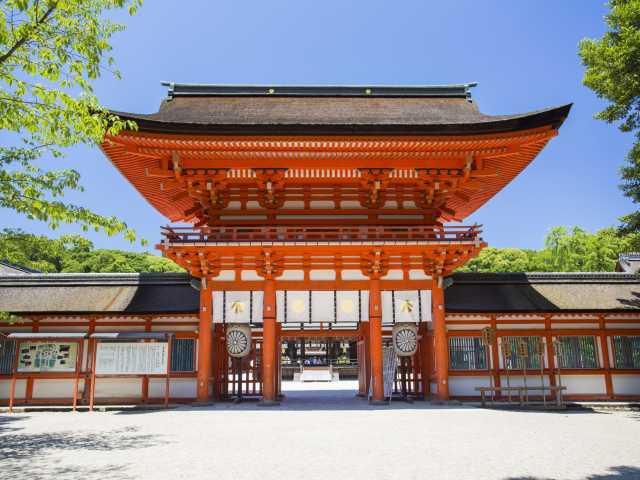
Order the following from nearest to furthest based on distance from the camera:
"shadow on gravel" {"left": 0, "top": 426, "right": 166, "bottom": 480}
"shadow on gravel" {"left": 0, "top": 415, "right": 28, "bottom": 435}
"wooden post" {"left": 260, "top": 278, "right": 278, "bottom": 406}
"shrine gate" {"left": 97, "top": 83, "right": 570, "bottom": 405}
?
"shadow on gravel" {"left": 0, "top": 426, "right": 166, "bottom": 480} → "shadow on gravel" {"left": 0, "top": 415, "right": 28, "bottom": 435} → "shrine gate" {"left": 97, "top": 83, "right": 570, "bottom": 405} → "wooden post" {"left": 260, "top": 278, "right": 278, "bottom": 406}

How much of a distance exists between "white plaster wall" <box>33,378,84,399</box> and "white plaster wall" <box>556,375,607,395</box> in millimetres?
15761

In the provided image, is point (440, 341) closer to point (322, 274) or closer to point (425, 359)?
point (425, 359)

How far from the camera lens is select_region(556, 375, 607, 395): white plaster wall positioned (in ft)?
54.0

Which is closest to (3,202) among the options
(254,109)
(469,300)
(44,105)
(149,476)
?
(44,105)

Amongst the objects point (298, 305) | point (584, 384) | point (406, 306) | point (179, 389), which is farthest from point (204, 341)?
point (584, 384)

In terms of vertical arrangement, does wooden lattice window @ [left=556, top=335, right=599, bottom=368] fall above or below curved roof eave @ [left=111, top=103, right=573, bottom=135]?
below

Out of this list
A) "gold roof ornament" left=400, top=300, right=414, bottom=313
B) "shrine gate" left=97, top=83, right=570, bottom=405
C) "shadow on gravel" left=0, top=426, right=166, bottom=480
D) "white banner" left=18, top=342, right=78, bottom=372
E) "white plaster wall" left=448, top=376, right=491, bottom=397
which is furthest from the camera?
"white plaster wall" left=448, top=376, right=491, bottom=397

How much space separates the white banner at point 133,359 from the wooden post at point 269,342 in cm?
286

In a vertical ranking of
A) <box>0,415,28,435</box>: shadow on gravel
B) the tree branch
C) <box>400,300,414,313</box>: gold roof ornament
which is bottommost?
<box>0,415,28,435</box>: shadow on gravel

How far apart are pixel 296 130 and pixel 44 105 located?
8.09 metres

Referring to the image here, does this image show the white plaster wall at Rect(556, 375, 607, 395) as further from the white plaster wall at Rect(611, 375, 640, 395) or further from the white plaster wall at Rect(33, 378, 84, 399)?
the white plaster wall at Rect(33, 378, 84, 399)

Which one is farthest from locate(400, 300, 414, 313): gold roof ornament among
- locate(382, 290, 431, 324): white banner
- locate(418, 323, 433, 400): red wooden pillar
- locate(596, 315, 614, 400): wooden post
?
locate(596, 315, 614, 400): wooden post

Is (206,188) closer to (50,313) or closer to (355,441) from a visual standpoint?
(50,313)

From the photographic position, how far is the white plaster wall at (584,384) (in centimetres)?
1647
